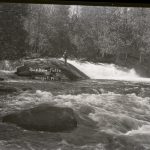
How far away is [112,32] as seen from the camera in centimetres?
354

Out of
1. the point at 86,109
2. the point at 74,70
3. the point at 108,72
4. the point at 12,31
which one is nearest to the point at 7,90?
the point at 12,31

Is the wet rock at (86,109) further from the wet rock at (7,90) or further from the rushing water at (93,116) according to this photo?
the wet rock at (7,90)

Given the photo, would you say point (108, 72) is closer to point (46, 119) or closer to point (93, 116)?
point (93, 116)

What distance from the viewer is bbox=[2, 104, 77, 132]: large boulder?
3.40 meters

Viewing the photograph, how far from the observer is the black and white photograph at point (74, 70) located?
3422 millimetres

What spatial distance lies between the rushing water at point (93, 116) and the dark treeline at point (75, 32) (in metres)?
0.19

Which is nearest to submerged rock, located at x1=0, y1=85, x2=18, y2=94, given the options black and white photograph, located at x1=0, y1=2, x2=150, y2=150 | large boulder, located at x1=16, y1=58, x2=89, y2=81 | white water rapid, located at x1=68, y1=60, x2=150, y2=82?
black and white photograph, located at x1=0, y1=2, x2=150, y2=150

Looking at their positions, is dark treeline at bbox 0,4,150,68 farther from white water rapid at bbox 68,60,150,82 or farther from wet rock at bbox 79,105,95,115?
wet rock at bbox 79,105,95,115

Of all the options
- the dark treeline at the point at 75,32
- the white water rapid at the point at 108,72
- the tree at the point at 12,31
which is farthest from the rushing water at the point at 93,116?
Result: the tree at the point at 12,31

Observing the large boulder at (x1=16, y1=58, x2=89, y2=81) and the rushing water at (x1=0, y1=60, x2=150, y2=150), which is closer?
the rushing water at (x1=0, y1=60, x2=150, y2=150)

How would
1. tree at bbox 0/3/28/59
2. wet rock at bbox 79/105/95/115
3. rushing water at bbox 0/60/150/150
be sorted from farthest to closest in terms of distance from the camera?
1. tree at bbox 0/3/28/59
2. wet rock at bbox 79/105/95/115
3. rushing water at bbox 0/60/150/150

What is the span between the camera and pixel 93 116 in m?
3.47

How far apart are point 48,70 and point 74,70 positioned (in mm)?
292

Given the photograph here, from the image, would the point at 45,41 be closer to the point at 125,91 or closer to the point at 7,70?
the point at 7,70
